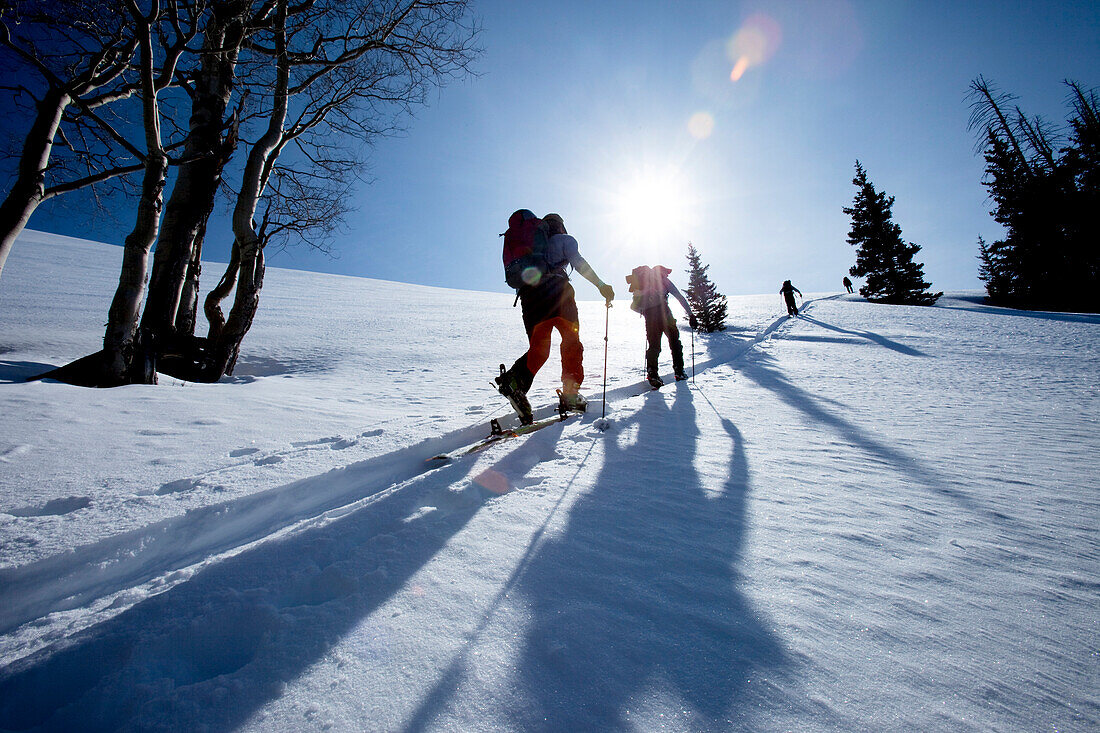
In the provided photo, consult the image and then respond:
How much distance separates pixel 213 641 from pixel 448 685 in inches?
26.1

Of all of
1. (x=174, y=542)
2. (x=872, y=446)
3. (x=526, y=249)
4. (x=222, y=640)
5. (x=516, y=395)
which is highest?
(x=526, y=249)

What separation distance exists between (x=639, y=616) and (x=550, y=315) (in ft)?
9.06

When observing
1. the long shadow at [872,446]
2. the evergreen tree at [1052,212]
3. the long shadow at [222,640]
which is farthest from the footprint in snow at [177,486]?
the evergreen tree at [1052,212]

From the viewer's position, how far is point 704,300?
16.2 meters

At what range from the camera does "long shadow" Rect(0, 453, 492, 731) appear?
0.81 metres

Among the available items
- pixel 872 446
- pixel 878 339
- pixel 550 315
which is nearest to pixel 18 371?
pixel 550 315

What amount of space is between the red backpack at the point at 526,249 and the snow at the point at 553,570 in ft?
4.56

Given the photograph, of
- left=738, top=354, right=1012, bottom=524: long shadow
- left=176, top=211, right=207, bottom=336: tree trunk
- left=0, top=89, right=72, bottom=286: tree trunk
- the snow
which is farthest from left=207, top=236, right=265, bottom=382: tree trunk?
left=738, top=354, right=1012, bottom=524: long shadow

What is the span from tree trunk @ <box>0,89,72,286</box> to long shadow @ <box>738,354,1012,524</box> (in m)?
8.05

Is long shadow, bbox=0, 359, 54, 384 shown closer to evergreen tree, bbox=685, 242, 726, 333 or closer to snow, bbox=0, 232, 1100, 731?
snow, bbox=0, 232, 1100, 731

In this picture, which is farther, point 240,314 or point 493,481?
point 240,314

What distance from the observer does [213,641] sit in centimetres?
99

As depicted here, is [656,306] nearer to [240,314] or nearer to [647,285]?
[647,285]

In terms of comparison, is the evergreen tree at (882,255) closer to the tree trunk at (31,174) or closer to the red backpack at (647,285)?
the red backpack at (647,285)
